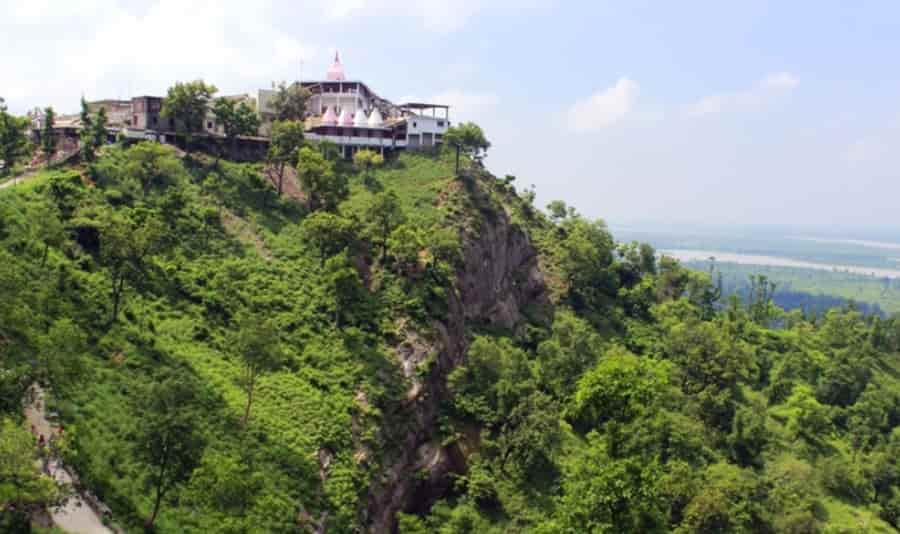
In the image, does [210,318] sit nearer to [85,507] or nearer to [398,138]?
[85,507]

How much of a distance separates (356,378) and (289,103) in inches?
1643

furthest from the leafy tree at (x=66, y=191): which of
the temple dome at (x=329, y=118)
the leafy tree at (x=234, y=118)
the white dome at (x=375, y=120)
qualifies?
the white dome at (x=375, y=120)

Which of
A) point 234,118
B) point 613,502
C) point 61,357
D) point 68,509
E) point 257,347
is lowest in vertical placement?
point 68,509

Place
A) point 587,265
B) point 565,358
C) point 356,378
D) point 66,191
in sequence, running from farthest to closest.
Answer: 1. point 587,265
2. point 565,358
3. point 66,191
4. point 356,378

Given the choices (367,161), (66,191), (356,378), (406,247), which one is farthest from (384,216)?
(66,191)

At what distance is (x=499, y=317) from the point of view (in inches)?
2410

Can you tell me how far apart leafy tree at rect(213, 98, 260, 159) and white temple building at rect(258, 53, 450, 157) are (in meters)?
9.69

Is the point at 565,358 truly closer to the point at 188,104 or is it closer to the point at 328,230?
the point at 328,230

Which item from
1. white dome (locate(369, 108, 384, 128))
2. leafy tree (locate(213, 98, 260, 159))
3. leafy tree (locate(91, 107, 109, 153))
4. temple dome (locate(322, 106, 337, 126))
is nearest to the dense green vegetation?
leafy tree (locate(213, 98, 260, 159))

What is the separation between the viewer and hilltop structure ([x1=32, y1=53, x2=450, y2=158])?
6544cm

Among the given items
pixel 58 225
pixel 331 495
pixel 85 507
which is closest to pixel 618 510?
pixel 331 495

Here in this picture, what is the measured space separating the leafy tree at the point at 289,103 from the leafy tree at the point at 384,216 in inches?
1034

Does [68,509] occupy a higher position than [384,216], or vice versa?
[384,216]

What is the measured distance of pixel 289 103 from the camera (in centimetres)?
7438
